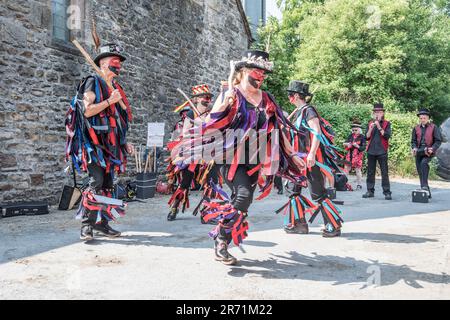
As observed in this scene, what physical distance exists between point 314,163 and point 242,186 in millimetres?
1530

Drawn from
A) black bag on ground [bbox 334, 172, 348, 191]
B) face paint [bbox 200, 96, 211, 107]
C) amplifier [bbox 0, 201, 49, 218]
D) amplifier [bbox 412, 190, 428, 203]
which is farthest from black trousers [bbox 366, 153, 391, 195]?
amplifier [bbox 0, 201, 49, 218]

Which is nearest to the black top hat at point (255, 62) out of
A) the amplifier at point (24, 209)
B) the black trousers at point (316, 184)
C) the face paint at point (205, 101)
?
the black trousers at point (316, 184)

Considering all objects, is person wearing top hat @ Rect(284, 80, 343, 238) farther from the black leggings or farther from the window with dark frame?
the window with dark frame

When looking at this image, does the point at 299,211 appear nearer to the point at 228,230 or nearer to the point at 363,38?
the point at 228,230

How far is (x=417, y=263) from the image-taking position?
3955mm

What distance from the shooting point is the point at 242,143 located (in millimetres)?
3906

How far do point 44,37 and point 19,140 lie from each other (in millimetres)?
1840

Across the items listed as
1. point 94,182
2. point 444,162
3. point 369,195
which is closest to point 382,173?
point 369,195

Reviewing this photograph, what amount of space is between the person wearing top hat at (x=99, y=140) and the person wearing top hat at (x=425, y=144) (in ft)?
21.8

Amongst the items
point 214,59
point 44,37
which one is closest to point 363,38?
point 214,59

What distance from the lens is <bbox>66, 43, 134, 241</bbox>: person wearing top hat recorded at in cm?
485

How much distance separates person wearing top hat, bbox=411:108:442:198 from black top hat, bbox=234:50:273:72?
630 centimetres

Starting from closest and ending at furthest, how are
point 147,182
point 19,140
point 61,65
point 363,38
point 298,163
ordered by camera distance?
point 298,163
point 19,140
point 61,65
point 147,182
point 363,38

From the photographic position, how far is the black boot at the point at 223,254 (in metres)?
3.84
